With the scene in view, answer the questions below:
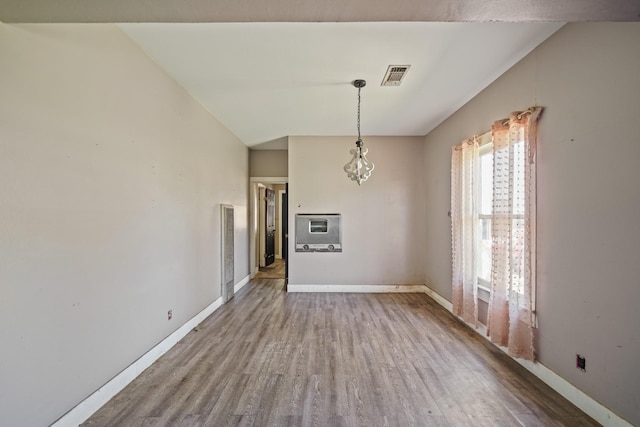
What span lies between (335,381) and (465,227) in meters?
2.36

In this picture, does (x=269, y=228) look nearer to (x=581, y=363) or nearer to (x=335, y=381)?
(x=335, y=381)

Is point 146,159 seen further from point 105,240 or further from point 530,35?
A: point 530,35

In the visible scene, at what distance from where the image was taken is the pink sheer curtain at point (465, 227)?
3.29 m

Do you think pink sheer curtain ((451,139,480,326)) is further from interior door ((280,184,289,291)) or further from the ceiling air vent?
interior door ((280,184,289,291))

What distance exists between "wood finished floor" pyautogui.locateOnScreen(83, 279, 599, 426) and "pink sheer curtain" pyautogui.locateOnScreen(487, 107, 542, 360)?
0.34 metres

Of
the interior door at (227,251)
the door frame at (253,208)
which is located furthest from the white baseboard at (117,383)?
the door frame at (253,208)

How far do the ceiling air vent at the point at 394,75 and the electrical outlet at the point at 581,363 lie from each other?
8.94 ft

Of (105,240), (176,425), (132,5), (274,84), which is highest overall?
(274,84)

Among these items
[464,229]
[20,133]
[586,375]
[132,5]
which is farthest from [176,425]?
[464,229]

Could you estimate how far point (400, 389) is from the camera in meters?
2.21

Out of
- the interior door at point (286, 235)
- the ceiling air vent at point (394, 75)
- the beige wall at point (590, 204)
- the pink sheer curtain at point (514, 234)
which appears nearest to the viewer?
the beige wall at point (590, 204)

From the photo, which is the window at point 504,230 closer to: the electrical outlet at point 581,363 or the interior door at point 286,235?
the electrical outlet at point 581,363

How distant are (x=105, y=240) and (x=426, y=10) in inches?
Answer: 98.7

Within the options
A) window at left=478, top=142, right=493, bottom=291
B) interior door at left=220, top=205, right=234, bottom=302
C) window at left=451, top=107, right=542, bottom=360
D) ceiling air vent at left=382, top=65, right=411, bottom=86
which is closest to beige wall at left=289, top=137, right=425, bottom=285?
interior door at left=220, top=205, right=234, bottom=302
